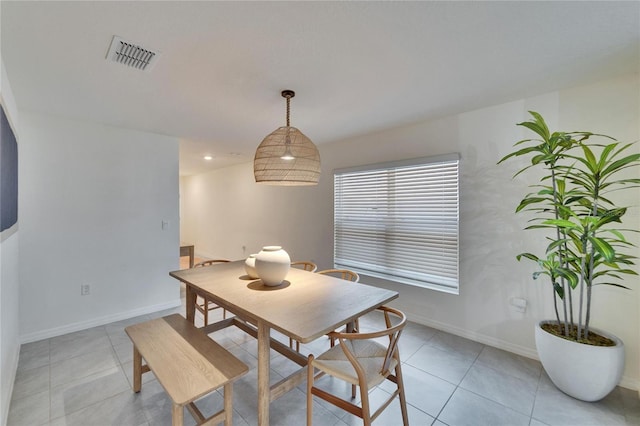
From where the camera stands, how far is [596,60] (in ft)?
6.10

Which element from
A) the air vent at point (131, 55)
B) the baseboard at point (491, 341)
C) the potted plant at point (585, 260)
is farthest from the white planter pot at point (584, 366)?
the air vent at point (131, 55)

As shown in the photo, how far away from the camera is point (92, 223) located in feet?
10.2

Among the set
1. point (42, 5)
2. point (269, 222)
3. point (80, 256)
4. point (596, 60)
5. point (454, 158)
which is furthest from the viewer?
point (269, 222)

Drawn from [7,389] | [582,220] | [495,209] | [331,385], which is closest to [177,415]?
[331,385]

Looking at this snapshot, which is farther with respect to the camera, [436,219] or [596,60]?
[436,219]

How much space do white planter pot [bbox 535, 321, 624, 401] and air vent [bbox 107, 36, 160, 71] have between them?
3449 millimetres

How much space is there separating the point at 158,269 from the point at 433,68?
3855 mm

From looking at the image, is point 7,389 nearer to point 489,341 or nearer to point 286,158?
point 286,158

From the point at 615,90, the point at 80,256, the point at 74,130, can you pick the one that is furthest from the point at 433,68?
the point at 80,256

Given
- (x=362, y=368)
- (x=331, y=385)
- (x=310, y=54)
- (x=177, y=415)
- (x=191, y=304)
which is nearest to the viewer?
(x=177, y=415)

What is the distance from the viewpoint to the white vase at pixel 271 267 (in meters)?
1.99

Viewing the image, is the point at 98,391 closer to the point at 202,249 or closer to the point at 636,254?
the point at 636,254

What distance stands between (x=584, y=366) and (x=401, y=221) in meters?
1.91

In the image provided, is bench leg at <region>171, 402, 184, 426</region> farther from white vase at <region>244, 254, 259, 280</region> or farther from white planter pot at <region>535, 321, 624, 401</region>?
white planter pot at <region>535, 321, 624, 401</region>
